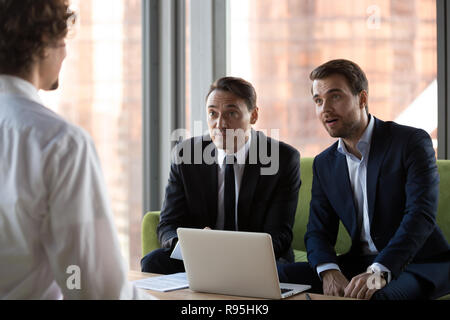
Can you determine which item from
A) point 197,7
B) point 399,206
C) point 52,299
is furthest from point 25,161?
point 197,7

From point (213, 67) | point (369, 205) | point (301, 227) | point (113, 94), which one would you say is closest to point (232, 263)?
point (369, 205)

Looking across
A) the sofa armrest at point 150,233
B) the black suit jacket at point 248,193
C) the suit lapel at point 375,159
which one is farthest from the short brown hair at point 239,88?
the sofa armrest at point 150,233

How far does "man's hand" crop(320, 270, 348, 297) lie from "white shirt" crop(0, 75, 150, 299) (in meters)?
1.27

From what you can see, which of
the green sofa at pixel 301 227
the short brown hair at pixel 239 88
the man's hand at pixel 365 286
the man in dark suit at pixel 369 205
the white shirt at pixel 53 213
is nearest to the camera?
the white shirt at pixel 53 213

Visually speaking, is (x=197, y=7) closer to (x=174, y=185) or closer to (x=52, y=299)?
(x=174, y=185)

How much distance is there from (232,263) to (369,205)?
83cm

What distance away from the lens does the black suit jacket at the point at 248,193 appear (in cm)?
259

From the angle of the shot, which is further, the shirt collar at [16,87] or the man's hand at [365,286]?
the man's hand at [365,286]

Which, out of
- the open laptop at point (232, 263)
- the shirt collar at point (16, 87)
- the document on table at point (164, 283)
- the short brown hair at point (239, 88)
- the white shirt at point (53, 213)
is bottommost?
the document on table at point (164, 283)

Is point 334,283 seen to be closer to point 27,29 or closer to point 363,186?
point 363,186

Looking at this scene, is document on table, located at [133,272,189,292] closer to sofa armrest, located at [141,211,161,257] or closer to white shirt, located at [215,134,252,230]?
white shirt, located at [215,134,252,230]

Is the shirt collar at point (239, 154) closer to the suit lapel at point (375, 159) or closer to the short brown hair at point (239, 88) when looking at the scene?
the short brown hair at point (239, 88)

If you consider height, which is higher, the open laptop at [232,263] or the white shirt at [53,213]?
the white shirt at [53,213]

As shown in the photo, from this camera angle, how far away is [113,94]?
4.27 meters
